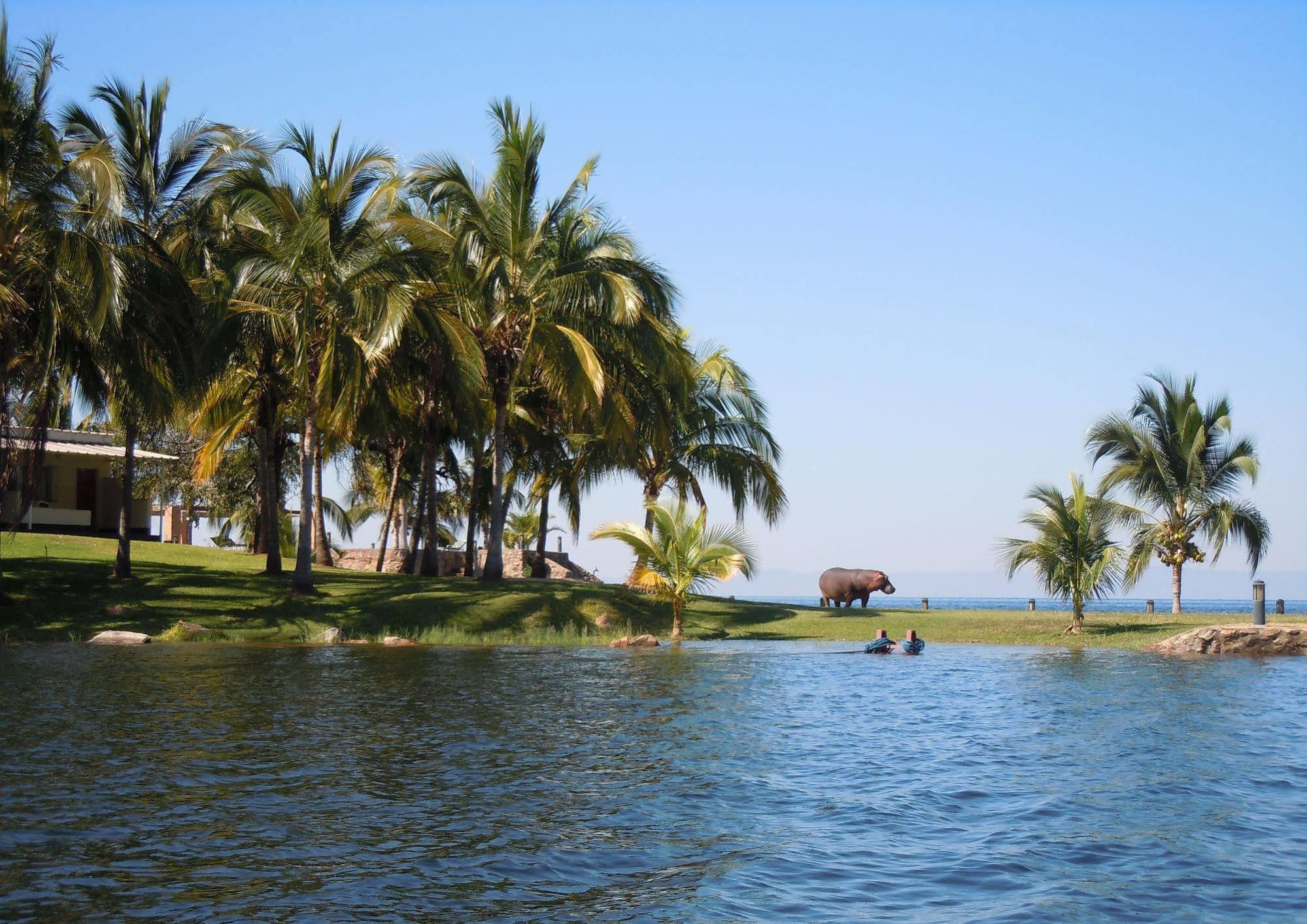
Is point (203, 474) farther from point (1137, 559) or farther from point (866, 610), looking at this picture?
point (1137, 559)

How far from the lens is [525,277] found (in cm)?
3083

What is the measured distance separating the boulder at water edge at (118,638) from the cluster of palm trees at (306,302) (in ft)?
15.6

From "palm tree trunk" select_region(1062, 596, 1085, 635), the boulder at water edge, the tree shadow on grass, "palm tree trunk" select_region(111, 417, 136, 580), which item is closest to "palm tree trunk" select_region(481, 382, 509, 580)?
"palm tree trunk" select_region(111, 417, 136, 580)

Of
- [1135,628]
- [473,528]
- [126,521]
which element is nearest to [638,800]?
[1135,628]

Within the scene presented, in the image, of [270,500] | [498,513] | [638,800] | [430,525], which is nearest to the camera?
[638,800]

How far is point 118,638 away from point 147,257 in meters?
8.72

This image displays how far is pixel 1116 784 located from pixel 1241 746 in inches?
115

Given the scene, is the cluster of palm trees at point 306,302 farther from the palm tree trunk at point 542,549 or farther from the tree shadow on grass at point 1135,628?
the tree shadow on grass at point 1135,628

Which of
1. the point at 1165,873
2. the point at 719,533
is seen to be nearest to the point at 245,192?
the point at 719,533

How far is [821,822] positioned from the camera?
8.59 metres

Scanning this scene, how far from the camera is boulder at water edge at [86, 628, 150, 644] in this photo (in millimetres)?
22453

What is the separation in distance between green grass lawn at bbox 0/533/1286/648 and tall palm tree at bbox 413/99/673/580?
350 centimetres

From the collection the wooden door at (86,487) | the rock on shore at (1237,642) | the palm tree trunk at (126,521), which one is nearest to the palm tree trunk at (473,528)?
the palm tree trunk at (126,521)

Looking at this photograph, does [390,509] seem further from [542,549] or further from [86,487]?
[86,487]
